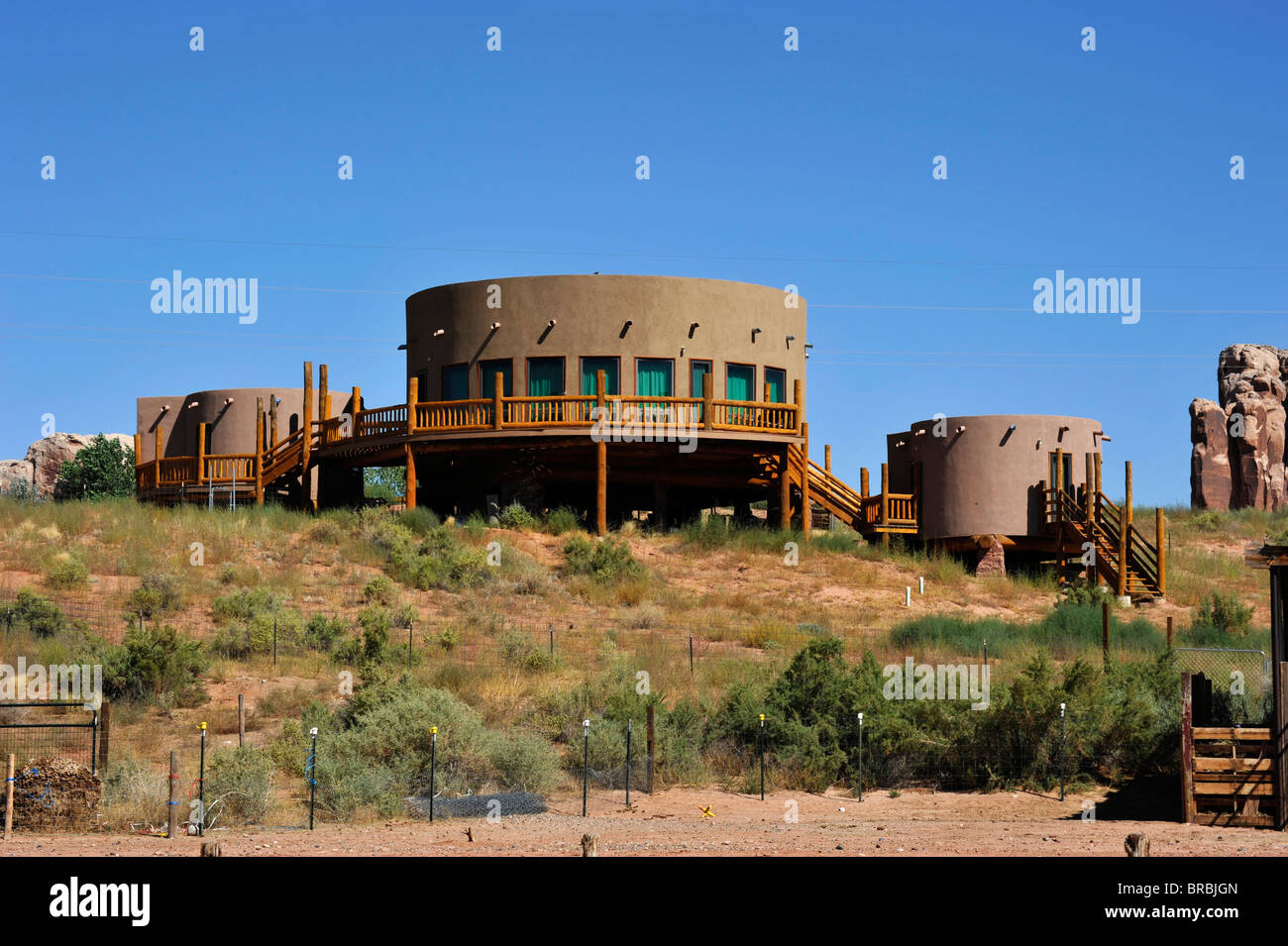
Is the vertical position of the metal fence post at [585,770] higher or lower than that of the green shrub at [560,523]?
lower

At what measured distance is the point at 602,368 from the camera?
36750mm

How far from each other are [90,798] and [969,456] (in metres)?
23.9

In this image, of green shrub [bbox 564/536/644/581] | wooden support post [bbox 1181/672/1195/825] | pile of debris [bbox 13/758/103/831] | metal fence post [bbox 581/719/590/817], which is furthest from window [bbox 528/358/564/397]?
wooden support post [bbox 1181/672/1195/825]

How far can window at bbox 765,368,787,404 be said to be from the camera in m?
38.8

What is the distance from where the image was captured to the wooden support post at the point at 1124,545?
3250cm

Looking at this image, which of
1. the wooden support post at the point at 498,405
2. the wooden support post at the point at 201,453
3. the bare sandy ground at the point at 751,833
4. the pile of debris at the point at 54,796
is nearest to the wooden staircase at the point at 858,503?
the wooden support post at the point at 498,405

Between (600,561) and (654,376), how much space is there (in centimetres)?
725

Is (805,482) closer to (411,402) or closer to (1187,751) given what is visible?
(411,402)

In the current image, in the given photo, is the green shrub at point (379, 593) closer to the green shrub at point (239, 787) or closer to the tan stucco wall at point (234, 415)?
the green shrub at point (239, 787)

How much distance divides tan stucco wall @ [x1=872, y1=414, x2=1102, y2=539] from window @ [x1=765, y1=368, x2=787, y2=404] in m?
4.27

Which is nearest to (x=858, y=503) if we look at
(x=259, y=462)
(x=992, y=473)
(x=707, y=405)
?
(x=992, y=473)

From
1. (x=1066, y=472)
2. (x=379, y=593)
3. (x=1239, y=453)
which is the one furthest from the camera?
(x=1239, y=453)

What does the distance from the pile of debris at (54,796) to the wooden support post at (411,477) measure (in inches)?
717
